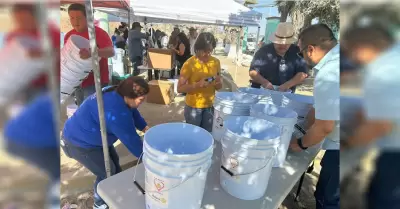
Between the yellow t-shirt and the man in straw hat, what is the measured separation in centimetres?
73

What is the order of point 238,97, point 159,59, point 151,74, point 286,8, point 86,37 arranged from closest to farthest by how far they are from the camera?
point 238,97
point 86,37
point 159,59
point 151,74
point 286,8

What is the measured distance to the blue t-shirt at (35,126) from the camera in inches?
15.3

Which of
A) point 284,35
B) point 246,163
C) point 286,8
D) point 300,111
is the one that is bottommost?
point 246,163

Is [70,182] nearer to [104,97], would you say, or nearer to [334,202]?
[104,97]

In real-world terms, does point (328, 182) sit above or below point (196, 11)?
below

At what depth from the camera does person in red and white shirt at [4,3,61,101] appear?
1.17ft

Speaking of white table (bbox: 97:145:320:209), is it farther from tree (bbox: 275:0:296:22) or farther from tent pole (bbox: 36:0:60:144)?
tree (bbox: 275:0:296:22)

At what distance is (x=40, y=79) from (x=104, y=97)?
4.42 ft

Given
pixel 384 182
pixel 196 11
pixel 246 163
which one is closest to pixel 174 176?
pixel 246 163

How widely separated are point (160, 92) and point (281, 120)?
13.1ft

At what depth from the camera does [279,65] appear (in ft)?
9.89

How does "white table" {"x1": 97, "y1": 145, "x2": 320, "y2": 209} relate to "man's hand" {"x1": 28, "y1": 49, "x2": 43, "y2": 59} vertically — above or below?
below

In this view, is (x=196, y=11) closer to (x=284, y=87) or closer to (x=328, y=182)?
(x=284, y=87)

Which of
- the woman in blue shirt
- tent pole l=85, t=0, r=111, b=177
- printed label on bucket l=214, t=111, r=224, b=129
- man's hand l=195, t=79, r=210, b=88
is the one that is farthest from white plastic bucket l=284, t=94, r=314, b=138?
tent pole l=85, t=0, r=111, b=177
